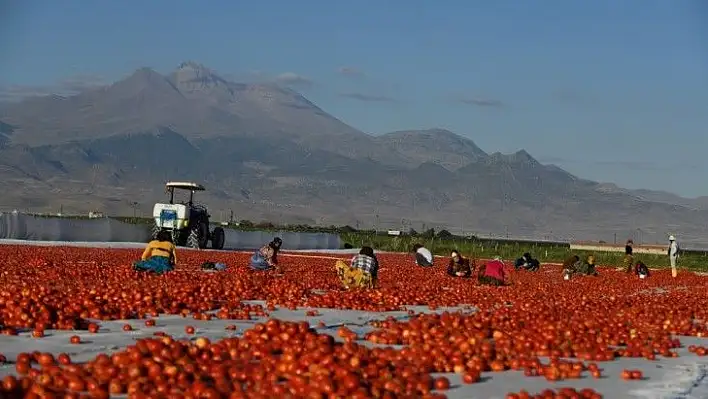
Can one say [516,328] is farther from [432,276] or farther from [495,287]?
[432,276]

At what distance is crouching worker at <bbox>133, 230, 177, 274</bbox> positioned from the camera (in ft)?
91.3

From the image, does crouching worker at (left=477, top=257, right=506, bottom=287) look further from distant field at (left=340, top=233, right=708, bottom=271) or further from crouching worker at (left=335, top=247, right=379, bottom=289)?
distant field at (left=340, top=233, right=708, bottom=271)

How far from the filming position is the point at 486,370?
13.1 m

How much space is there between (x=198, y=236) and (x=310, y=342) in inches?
1879

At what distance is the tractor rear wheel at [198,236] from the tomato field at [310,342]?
33.3m

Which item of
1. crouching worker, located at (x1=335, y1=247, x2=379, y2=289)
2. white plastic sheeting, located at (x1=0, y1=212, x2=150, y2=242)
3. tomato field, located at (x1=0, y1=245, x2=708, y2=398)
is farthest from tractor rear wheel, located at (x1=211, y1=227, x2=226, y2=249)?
tomato field, located at (x1=0, y1=245, x2=708, y2=398)

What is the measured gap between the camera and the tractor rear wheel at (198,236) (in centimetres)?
5950

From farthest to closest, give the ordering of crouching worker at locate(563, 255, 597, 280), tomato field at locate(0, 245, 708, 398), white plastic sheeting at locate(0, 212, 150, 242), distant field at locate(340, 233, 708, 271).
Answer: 1. distant field at locate(340, 233, 708, 271)
2. white plastic sheeting at locate(0, 212, 150, 242)
3. crouching worker at locate(563, 255, 597, 280)
4. tomato field at locate(0, 245, 708, 398)

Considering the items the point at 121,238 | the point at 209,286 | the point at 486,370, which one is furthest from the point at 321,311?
the point at 121,238

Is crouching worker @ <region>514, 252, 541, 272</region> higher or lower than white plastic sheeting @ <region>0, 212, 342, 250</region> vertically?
lower

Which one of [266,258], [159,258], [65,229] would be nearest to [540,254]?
[65,229]

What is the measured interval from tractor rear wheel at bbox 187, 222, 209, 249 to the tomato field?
33.3 m

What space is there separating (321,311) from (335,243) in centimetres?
6627

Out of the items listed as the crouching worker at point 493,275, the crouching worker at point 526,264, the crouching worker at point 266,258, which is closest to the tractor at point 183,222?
the crouching worker at point 526,264
